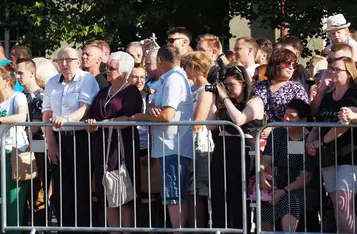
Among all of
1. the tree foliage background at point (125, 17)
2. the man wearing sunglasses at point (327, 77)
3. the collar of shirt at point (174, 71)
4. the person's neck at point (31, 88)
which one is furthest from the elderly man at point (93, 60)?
the tree foliage background at point (125, 17)

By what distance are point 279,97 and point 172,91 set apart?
106 centimetres

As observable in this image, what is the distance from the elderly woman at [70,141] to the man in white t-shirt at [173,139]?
0.65m

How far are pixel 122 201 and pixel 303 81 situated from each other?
2380 millimetres

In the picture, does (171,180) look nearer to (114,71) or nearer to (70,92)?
(114,71)

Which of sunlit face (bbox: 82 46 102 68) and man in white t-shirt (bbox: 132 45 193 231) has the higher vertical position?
sunlit face (bbox: 82 46 102 68)

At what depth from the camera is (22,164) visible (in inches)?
397

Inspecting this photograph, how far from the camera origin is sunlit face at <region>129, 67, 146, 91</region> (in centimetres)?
1089

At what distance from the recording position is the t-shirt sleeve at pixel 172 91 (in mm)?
9492

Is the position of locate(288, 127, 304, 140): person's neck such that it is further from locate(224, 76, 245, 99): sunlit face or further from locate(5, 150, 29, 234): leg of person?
locate(5, 150, 29, 234): leg of person

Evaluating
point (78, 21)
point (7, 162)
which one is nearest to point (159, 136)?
point (7, 162)

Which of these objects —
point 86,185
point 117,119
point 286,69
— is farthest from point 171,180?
point 286,69

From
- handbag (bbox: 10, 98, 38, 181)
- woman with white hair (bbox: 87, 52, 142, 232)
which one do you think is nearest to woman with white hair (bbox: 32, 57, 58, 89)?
handbag (bbox: 10, 98, 38, 181)

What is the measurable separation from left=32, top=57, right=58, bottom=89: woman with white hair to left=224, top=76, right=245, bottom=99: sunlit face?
9.01 feet

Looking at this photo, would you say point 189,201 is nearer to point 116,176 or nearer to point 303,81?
point 116,176
